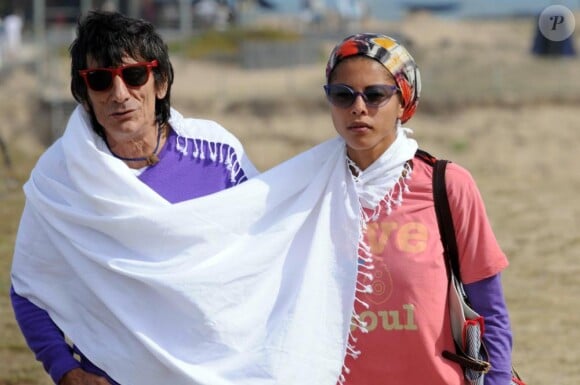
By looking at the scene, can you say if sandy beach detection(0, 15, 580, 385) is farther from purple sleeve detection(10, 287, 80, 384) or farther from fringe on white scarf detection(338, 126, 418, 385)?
purple sleeve detection(10, 287, 80, 384)

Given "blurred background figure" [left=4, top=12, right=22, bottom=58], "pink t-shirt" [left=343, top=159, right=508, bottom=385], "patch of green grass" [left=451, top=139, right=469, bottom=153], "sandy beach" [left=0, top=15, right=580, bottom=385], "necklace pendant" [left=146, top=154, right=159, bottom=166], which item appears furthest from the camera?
"blurred background figure" [left=4, top=12, right=22, bottom=58]

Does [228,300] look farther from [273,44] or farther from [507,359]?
[273,44]

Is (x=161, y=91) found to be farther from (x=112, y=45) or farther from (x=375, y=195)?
(x=375, y=195)

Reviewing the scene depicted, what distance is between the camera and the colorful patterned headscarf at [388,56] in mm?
3223

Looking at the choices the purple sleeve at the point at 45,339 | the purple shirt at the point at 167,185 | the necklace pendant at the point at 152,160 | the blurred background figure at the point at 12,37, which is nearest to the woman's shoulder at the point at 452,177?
the purple shirt at the point at 167,185

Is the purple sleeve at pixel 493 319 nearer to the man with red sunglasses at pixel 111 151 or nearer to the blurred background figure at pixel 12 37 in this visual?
the man with red sunglasses at pixel 111 151

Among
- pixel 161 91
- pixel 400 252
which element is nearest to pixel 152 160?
pixel 161 91

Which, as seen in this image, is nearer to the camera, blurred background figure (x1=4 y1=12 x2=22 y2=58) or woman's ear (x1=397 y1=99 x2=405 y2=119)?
woman's ear (x1=397 y1=99 x2=405 y2=119)

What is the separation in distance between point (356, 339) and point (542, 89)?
721 inches

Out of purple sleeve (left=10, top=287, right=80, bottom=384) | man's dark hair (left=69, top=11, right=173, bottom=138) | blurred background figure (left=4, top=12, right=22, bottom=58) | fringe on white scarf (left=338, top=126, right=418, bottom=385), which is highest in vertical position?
man's dark hair (left=69, top=11, right=173, bottom=138)

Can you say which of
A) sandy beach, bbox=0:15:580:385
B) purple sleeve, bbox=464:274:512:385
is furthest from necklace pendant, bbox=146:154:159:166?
sandy beach, bbox=0:15:580:385

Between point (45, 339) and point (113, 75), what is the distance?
85 centimetres

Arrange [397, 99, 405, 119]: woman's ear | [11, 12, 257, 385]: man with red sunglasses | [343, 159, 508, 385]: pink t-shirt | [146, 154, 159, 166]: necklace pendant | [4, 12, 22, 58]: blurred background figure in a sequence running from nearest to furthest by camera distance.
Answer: [343, 159, 508, 385]: pink t-shirt
[397, 99, 405, 119]: woman's ear
[11, 12, 257, 385]: man with red sunglasses
[146, 154, 159, 166]: necklace pendant
[4, 12, 22, 58]: blurred background figure

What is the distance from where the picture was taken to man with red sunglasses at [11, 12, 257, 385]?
3412mm
